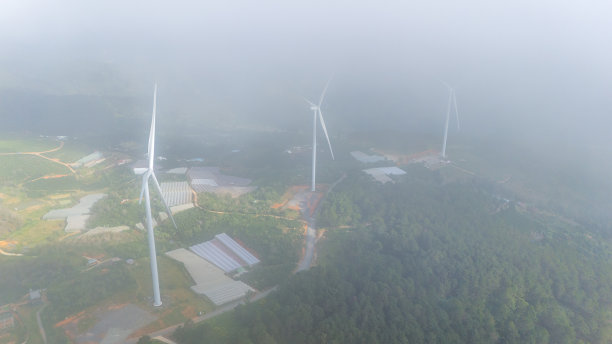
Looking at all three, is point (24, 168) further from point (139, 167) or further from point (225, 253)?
point (225, 253)

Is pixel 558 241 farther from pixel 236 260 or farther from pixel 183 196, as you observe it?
pixel 183 196

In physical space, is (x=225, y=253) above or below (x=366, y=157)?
below

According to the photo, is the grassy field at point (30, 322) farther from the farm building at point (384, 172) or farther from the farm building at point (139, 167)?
the farm building at point (384, 172)

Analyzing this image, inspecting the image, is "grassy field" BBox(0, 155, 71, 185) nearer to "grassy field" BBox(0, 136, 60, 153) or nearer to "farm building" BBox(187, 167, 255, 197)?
"grassy field" BBox(0, 136, 60, 153)

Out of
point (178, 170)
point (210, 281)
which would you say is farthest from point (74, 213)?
point (210, 281)

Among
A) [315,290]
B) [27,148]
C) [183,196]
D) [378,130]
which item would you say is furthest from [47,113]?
[315,290]

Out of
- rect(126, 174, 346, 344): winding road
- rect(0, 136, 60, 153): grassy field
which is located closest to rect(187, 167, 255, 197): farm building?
rect(126, 174, 346, 344): winding road
